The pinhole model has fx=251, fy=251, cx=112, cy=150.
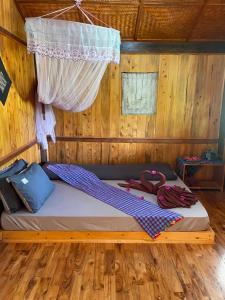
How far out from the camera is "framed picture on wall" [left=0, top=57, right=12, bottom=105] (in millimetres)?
2369

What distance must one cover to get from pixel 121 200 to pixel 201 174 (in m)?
1.82

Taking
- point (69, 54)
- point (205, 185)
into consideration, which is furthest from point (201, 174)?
point (69, 54)

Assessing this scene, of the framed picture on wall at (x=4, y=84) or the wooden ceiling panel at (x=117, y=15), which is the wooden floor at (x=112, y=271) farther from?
the wooden ceiling panel at (x=117, y=15)

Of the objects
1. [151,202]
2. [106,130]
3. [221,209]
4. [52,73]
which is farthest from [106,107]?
[221,209]

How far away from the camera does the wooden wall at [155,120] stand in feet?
11.7

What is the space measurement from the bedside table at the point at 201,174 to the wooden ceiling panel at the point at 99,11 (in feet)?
6.59

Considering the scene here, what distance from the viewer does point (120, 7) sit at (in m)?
2.88

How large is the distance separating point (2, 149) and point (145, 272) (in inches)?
66.3

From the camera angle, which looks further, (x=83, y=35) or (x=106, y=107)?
(x=106, y=107)

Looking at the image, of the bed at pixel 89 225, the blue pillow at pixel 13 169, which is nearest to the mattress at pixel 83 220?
the bed at pixel 89 225

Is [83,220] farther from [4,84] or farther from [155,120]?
[155,120]

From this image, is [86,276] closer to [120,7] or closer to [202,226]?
[202,226]

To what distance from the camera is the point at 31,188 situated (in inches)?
90.7

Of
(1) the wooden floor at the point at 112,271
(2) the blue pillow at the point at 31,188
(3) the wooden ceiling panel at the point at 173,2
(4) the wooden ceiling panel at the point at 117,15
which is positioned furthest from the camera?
(4) the wooden ceiling panel at the point at 117,15
